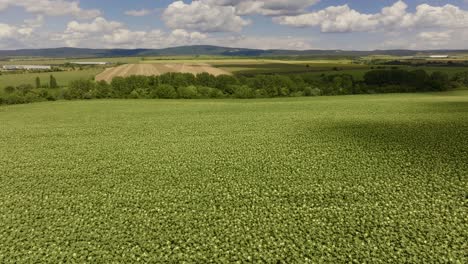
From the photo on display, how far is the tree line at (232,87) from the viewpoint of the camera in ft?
240

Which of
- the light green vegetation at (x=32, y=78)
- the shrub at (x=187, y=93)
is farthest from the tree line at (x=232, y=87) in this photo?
the light green vegetation at (x=32, y=78)

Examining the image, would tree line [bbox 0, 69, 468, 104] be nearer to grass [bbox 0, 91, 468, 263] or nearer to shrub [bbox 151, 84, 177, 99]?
shrub [bbox 151, 84, 177, 99]

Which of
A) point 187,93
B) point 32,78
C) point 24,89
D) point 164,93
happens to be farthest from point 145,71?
point 24,89

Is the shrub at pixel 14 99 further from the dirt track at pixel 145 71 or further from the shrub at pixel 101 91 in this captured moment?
the dirt track at pixel 145 71

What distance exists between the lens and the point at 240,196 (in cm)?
1562

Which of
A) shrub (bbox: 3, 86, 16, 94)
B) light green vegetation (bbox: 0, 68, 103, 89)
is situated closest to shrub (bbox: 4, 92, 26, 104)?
shrub (bbox: 3, 86, 16, 94)

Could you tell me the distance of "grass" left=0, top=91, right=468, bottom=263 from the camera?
1148 centimetres

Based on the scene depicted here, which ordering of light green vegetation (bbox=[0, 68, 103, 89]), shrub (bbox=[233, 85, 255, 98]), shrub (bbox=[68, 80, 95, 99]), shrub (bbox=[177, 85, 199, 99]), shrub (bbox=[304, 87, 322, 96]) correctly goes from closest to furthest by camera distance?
shrub (bbox=[68, 80, 95, 99])
shrub (bbox=[177, 85, 199, 99])
shrub (bbox=[233, 85, 255, 98])
shrub (bbox=[304, 87, 322, 96])
light green vegetation (bbox=[0, 68, 103, 89])

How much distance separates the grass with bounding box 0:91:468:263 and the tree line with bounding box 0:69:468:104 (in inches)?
1840

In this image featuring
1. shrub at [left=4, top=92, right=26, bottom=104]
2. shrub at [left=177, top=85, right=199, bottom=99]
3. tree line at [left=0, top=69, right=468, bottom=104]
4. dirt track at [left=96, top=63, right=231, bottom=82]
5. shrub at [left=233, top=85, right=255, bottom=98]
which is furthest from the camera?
dirt track at [left=96, top=63, right=231, bottom=82]

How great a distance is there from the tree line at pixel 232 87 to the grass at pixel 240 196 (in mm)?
46742

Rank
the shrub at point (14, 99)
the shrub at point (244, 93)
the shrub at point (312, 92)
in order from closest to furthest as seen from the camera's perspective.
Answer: the shrub at point (14, 99) < the shrub at point (244, 93) < the shrub at point (312, 92)

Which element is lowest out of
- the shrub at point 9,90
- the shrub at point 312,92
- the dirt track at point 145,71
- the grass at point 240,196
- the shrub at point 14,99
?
the grass at point 240,196

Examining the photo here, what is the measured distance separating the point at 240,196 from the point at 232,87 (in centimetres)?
6728
